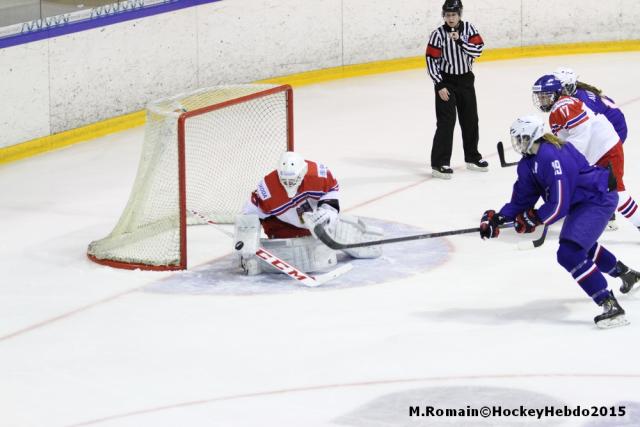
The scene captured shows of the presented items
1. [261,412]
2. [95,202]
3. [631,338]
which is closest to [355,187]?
[95,202]

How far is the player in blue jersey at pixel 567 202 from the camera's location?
6.17m

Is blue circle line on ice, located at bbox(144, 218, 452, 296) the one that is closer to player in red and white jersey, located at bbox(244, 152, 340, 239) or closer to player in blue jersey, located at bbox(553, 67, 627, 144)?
player in red and white jersey, located at bbox(244, 152, 340, 239)

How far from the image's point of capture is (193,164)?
8.31 meters

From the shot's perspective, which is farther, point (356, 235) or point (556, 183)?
point (356, 235)

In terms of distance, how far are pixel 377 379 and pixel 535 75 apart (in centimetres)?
689

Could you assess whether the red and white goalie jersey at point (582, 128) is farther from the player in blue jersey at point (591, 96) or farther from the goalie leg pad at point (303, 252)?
the goalie leg pad at point (303, 252)

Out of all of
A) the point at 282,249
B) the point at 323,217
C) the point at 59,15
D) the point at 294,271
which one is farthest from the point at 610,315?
the point at 59,15

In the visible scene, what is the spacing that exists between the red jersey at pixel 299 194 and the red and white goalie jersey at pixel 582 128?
1222 millimetres

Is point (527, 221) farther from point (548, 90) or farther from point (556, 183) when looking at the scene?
point (548, 90)

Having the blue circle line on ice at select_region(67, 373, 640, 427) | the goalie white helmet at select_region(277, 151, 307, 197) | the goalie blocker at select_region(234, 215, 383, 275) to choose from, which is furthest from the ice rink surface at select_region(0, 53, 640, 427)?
the goalie white helmet at select_region(277, 151, 307, 197)

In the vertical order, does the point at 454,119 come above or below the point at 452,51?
below

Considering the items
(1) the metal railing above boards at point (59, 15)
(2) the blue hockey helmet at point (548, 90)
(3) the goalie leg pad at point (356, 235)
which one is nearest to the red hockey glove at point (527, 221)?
(3) the goalie leg pad at point (356, 235)

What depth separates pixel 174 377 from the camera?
592cm

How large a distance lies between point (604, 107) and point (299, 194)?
1.81 m
